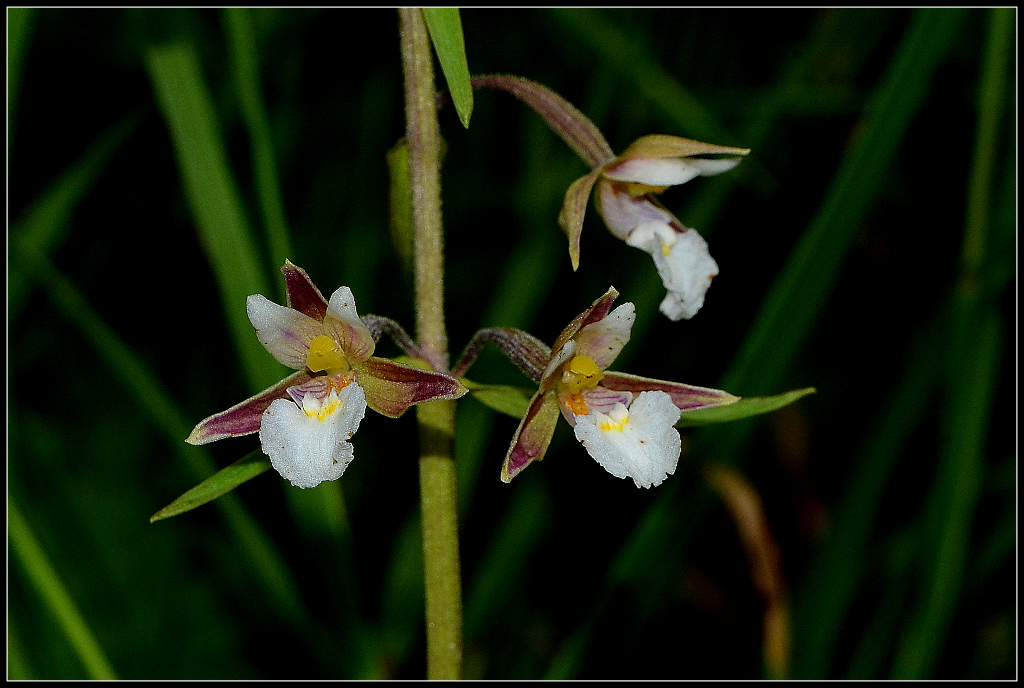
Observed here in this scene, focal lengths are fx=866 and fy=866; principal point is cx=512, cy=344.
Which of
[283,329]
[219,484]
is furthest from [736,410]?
[219,484]

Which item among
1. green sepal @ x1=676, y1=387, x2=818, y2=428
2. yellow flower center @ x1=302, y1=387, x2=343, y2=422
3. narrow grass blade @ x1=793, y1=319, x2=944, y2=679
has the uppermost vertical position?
yellow flower center @ x1=302, y1=387, x2=343, y2=422

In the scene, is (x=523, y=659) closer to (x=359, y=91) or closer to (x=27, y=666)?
(x=27, y=666)

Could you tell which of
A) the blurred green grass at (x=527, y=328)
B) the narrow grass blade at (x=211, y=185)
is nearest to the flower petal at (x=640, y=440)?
Answer: the blurred green grass at (x=527, y=328)

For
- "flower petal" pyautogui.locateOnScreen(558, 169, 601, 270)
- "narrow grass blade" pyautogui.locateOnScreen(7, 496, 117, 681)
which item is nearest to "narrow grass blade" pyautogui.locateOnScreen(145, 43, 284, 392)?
"narrow grass blade" pyautogui.locateOnScreen(7, 496, 117, 681)

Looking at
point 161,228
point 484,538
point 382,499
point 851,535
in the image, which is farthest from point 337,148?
point 851,535

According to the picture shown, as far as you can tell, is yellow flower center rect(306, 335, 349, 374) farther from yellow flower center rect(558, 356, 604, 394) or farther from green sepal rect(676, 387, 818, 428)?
green sepal rect(676, 387, 818, 428)

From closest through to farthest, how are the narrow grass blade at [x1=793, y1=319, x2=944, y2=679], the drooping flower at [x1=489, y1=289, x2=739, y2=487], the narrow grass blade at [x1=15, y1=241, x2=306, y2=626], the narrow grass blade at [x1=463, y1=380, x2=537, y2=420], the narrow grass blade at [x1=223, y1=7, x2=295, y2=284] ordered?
1. the drooping flower at [x1=489, y1=289, x2=739, y2=487]
2. the narrow grass blade at [x1=463, y1=380, x2=537, y2=420]
3. the narrow grass blade at [x1=223, y1=7, x2=295, y2=284]
4. the narrow grass blade at [x1=15, y1=241, x2=306, y2=626]
5. the narrow grass blade at [x1=793, y1=319, x2=944, y2=679]

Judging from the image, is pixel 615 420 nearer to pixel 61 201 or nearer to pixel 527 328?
pixel 527 328
